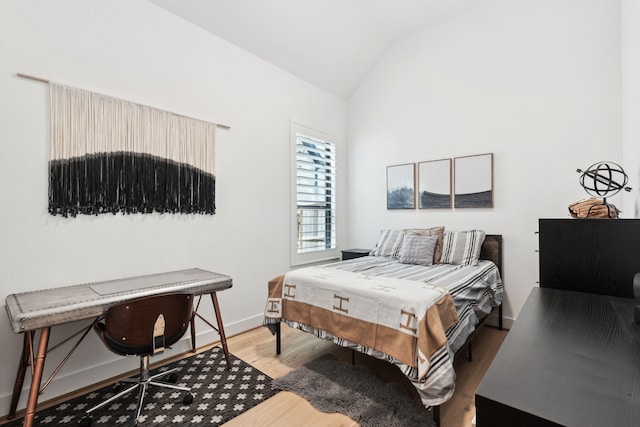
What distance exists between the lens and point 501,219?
324cm

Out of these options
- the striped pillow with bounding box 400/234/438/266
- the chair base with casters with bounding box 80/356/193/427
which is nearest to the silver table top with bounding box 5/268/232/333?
the chair base with casters with bounding box 80/356/193/427

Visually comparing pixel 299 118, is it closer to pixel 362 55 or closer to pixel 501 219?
pixel 362 55

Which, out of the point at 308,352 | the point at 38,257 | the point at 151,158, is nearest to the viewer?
the point at 38,257

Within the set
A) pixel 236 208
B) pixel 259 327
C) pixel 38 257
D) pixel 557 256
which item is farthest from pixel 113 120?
pixel 557 256

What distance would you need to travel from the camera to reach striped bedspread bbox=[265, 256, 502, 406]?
1.70 metres

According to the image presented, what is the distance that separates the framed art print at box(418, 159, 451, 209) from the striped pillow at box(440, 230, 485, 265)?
18.2 inches

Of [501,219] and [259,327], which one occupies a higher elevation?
[501,219]

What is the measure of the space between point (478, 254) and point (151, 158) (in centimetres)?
323

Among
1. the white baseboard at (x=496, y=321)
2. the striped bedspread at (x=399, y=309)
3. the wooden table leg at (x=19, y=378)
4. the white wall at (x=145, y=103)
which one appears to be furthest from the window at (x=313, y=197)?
the wooden table leg at (x=19, y=378)

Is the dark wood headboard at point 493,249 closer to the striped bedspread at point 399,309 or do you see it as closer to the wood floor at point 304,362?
the striped bedspread at point 399,309

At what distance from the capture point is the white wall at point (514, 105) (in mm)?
2750

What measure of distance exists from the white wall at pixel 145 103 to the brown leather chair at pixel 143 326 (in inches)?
23.8

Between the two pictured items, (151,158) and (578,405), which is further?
(151,158)

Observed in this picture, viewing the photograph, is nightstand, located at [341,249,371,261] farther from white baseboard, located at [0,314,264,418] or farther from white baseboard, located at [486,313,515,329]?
white baseboard, located at [0,314,264,418]
